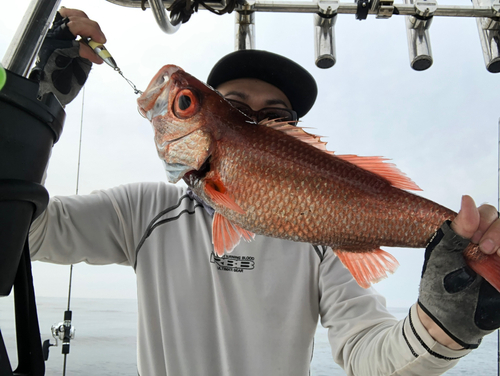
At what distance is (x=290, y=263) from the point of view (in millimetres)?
1594

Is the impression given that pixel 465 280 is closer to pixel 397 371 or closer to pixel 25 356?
pixel 397 371

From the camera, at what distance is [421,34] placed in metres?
1.91

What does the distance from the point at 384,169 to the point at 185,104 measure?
50cm

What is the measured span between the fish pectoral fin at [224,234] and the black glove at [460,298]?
0.45 m

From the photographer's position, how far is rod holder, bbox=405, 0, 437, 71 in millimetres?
1864

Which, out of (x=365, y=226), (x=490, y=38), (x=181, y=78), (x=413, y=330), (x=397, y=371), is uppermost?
(x=490, y=38)

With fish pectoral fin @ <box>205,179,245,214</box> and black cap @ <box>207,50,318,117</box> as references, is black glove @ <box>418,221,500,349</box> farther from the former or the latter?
black cap @ <box>207,50,318,117</box>

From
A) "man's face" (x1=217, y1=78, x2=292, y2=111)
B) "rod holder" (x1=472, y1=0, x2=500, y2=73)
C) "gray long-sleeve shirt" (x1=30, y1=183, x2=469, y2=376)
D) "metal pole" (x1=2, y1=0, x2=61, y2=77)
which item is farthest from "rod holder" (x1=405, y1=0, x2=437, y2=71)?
"metal pole" (x1=2, y1=0, x2=61, y2=77)

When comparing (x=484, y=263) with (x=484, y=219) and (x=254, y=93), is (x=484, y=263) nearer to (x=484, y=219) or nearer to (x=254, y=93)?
(x=484, y=219)

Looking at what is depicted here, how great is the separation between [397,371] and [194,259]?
2.90ft

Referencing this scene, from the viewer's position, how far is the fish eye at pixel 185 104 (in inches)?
33.4

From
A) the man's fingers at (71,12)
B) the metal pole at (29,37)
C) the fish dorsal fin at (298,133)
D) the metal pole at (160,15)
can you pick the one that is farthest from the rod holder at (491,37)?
the metal pole at (29,37)

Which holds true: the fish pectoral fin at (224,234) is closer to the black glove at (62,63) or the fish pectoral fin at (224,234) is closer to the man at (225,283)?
the black glove at (62,63)

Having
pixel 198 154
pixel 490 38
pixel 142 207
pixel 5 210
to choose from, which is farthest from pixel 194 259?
pixel 490 38
